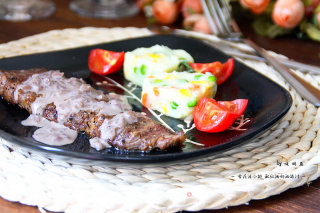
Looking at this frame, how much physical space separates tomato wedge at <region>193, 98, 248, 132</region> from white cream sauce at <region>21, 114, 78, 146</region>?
0.63m

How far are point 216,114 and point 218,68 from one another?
2.14 ft

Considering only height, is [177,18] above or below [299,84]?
above

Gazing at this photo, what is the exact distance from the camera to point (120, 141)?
2.04m

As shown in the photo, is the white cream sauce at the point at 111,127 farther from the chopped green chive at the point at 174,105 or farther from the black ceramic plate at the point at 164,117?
the chopped green chive at the point at 174,105

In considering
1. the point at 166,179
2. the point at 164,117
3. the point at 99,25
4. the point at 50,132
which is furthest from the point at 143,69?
the point at 99,25

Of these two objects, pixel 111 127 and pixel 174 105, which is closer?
pixel 111 127

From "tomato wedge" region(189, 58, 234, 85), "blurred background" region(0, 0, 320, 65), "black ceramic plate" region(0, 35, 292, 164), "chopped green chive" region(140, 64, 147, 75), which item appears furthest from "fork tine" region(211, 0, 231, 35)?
"chopped green chive" region(140, 64, 147, 75)

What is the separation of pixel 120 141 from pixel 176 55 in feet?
3.38

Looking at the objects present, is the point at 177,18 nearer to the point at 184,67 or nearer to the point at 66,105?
the point at 184,67

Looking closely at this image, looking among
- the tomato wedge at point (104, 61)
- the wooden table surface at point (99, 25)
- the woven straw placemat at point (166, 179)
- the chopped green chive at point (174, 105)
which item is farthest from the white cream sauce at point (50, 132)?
the wooden table surface at point (99, 25)

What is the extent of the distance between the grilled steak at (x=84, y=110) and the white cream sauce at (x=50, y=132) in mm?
28

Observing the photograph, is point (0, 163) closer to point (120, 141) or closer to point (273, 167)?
point (120, 141)

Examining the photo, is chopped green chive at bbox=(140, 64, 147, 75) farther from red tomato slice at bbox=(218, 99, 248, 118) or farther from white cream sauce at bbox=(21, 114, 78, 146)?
white cream sauce at bbox=(21, 114, 78, 146)

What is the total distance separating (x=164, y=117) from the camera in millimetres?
2494
